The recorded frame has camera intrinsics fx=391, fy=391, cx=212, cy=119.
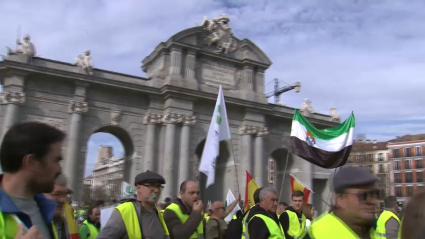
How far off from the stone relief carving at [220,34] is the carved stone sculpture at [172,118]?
582 cm

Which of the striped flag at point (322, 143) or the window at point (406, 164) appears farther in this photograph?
the window at point (406, 164)

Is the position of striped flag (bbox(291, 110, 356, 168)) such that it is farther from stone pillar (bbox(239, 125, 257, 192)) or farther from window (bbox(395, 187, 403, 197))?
window (bbox(395, 187, 403, 197))

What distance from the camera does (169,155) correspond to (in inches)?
898

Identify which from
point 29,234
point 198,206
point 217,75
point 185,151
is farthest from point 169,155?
point 29,234

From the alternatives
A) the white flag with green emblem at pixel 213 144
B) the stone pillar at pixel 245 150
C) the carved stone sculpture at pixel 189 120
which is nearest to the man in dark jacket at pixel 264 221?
the white flag with green emblem at pixel 213 144

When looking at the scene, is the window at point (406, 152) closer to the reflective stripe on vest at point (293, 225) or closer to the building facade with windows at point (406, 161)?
the building facade with windows at point (406, 161)

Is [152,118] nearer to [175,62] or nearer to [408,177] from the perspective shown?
[175,62]

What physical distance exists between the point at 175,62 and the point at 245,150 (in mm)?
7350

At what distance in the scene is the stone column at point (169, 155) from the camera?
2245 cm

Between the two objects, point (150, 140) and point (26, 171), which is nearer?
point (26, 171)

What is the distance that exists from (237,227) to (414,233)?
15.0 feet

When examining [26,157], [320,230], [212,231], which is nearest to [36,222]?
[26,157]

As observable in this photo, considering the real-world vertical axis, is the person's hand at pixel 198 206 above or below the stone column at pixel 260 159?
below

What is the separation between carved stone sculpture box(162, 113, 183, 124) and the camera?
23.2 metres
